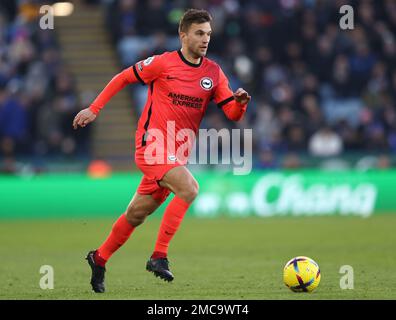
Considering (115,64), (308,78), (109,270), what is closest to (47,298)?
(109,270)

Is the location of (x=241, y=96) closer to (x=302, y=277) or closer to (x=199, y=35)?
(x=199, y=35)

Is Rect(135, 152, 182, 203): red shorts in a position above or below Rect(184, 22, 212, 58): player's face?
below

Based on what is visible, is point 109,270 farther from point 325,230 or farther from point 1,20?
point 1,20

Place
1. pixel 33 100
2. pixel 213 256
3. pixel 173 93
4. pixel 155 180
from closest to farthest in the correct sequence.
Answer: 1. pixel 155 180
2. pixel 173 93
3. pixel 213 256
4. pixel 33 100

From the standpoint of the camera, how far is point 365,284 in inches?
367

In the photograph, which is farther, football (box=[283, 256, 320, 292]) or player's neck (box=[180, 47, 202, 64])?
→ player's neck (box=[180, 47, 202, 64])

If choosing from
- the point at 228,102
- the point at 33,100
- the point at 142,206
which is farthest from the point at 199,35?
the point at 33,100

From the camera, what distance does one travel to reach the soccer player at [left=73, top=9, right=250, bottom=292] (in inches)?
359

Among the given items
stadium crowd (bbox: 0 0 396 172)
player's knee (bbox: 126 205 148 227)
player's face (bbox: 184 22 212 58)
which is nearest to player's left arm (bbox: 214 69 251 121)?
player's face (bbox: 184 22 212 58)

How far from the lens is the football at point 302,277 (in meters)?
8.80

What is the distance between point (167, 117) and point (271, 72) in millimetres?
12449

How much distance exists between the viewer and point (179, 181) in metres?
9.06

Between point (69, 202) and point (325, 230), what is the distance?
17.1 feet

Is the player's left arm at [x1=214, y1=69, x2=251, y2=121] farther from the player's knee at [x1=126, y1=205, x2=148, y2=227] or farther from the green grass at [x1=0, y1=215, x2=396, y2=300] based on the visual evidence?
the green grass at [x1=0, y1=215, x2=396, y2=300]
